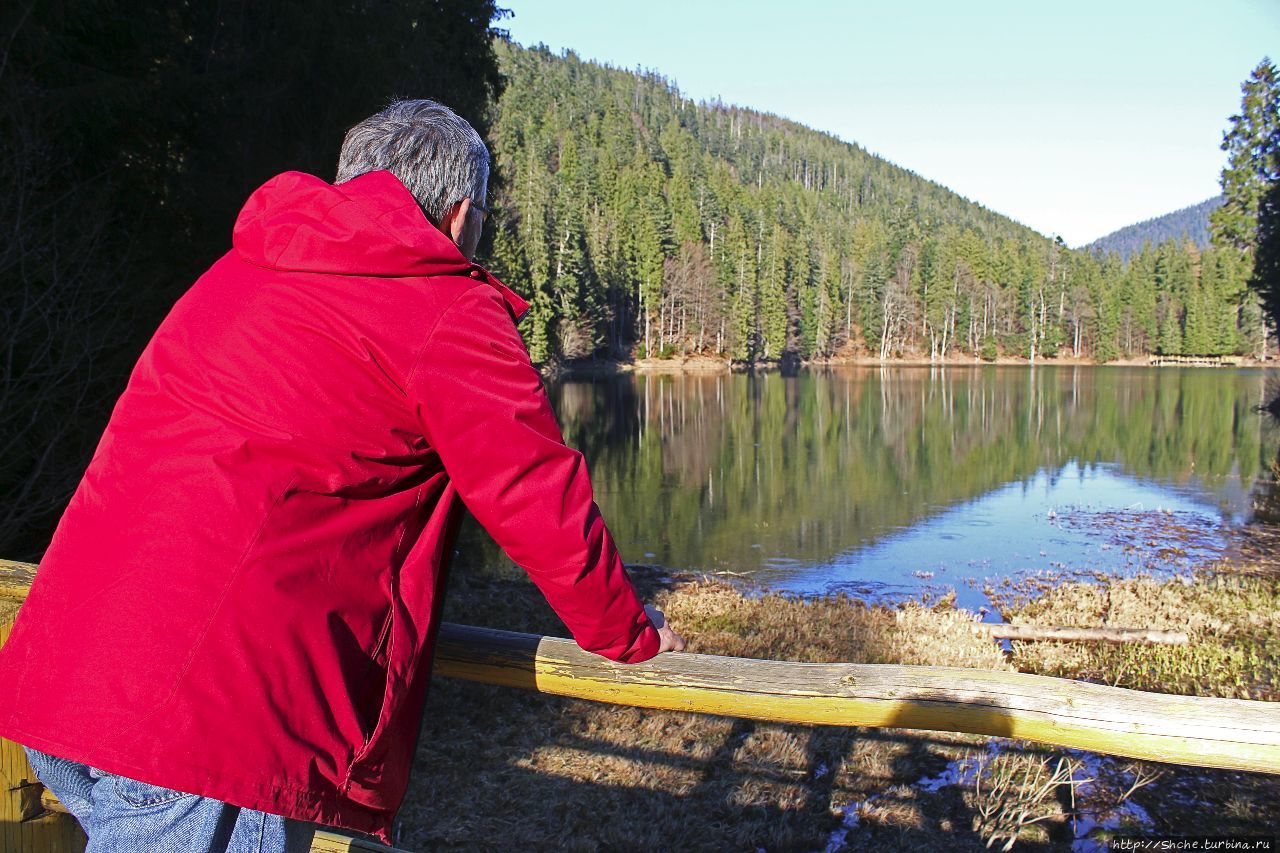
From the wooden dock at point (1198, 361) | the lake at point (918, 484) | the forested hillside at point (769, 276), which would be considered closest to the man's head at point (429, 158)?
the lake at point (918, 484)

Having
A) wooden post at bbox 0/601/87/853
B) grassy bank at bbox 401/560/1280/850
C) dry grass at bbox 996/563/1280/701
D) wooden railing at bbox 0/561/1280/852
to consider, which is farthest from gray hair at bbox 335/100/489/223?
dry grass at bbox 996/563/1280/701

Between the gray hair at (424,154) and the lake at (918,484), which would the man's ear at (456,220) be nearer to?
the gray hair at (424,154)

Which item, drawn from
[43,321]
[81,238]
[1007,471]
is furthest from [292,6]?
[1007,471]

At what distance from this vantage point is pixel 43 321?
6629mm

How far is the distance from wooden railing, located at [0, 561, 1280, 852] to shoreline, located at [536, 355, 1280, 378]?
46.4 m

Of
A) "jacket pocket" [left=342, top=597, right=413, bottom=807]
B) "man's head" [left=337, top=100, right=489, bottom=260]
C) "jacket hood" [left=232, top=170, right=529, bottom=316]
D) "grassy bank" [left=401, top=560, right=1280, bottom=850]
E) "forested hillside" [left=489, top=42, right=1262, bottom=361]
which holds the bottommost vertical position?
"grassy bank" [left=401, top=560, right=1280, bottom=850]

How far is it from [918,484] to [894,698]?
21057 millimetres

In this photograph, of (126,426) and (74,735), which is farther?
(126,426)

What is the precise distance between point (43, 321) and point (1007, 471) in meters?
22.5

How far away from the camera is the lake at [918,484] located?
47.9 feet

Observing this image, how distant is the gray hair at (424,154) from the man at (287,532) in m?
0.11

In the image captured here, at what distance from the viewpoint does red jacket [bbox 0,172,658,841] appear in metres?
1.32

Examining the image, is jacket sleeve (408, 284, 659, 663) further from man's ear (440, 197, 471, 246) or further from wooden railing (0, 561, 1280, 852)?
wooden railing (0, 561, 1280, 852)

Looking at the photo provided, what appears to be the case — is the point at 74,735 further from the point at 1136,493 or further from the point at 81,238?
the point at 1136,493
